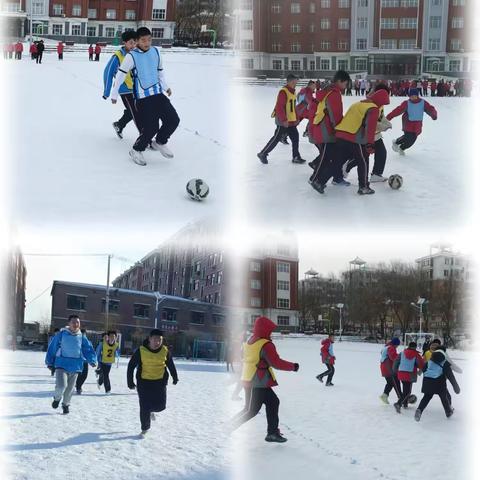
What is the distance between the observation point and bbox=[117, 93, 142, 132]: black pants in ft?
14.8

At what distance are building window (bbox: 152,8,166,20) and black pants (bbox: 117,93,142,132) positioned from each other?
1.64 ft

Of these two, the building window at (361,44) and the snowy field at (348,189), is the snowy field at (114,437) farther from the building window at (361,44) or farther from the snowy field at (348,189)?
the building window at (361,44)

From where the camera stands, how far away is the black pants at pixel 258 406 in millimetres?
4891

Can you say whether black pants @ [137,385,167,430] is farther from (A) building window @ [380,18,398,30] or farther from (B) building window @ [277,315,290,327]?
(A) building window @ [380,18,398,30]

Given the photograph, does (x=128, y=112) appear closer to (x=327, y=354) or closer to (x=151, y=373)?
(x=151, y=373)

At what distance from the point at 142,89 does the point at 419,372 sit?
4.34m

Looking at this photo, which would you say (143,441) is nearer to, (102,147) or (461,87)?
(102,147)

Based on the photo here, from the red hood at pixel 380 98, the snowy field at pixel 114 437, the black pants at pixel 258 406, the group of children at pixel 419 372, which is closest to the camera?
the snowy field at pixel 114 437

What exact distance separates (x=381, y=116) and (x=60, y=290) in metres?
2.45

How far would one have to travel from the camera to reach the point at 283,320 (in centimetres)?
511

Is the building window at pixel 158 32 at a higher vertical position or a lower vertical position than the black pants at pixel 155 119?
higher

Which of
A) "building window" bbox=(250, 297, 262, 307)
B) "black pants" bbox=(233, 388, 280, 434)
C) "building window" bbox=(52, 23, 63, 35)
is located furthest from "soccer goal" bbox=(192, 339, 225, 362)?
"building window" bbox=(52, 23, 63, 35)

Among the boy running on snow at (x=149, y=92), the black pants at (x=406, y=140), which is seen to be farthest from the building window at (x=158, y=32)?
the black pants at (x=406, y=140)

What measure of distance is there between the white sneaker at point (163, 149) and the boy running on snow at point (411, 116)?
70.5 inches
